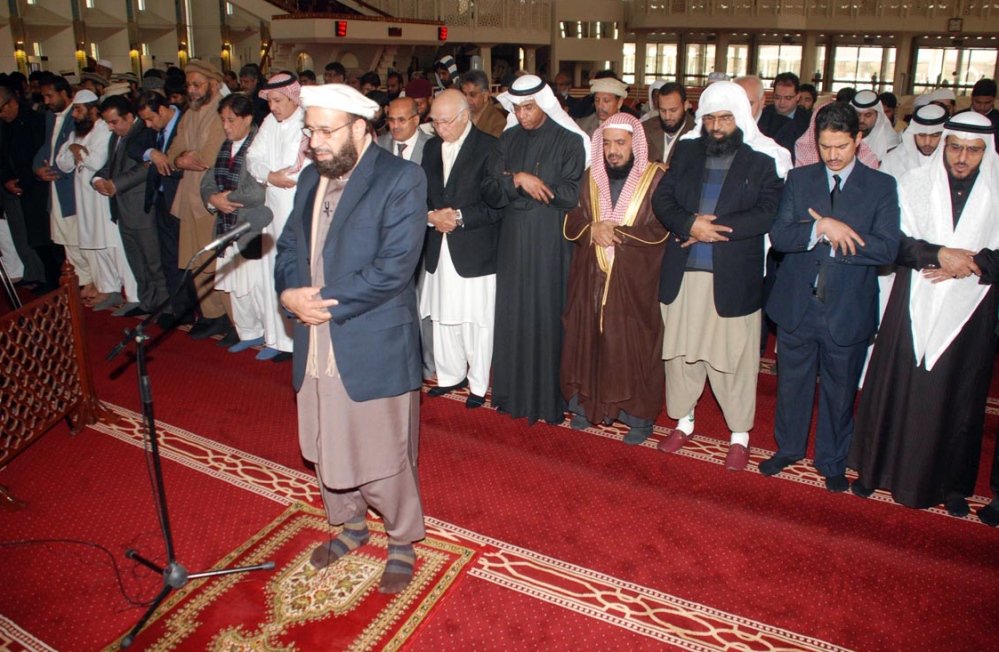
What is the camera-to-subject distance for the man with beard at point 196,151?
491 cm

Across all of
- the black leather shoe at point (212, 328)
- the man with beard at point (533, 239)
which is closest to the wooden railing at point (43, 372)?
the black leather shoe at point (212, 328)

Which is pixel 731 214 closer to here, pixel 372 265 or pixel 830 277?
pixel 830 277

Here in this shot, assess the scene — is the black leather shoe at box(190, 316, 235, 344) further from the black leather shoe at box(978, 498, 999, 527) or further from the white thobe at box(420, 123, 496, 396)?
the black leather shoe at box(978, 498, 999, 527)

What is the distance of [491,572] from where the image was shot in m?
2.81

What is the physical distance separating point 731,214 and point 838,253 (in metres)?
0.44

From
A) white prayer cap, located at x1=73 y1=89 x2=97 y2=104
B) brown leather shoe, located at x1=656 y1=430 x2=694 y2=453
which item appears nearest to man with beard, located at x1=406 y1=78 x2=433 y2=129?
white prayer cap, located at x1=73 y1=89 x2=97 y2=104

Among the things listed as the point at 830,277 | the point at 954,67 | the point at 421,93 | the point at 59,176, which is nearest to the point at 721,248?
the point at 830,277

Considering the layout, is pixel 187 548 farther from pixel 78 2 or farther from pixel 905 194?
pixel 78 2

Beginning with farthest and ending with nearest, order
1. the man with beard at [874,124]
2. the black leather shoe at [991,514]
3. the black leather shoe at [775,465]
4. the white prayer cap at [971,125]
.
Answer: the man with beard at [874,124]
the black leather shoe at [775,465]
the black leather shoe at [991,514]
the white prayer cap at [971,125]

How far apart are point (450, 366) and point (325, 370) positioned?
187cm

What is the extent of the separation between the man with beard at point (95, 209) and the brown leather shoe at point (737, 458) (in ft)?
14.7

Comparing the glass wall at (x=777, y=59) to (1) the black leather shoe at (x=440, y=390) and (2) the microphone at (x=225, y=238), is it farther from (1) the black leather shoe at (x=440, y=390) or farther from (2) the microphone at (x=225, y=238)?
(2) the microphone at (x=225, y=238)

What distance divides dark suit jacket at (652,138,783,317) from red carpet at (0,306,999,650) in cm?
83

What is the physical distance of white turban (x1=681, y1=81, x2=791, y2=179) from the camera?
10.4ft
